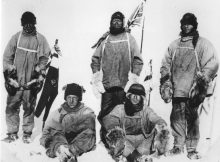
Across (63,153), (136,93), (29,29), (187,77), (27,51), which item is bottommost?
(63,153)

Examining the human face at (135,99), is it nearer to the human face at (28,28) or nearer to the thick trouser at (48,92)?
the thick trouser at (48,92)

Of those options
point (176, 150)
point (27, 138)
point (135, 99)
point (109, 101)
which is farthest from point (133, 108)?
point (27, 138)

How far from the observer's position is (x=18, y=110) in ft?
8.12

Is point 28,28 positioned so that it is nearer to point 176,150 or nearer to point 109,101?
point 109,101

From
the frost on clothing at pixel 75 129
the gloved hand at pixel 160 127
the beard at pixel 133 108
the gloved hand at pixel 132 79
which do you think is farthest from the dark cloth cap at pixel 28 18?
the gloved hand at pixel 160 127

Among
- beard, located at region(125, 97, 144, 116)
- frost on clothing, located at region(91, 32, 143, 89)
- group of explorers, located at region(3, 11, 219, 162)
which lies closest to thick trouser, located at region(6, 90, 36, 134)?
group of explorers, located at region(3, 11, 219, 162)

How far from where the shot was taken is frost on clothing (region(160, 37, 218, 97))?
2268 millimetres

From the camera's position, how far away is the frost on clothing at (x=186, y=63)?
7.44ft

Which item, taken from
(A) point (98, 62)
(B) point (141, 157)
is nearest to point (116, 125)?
(B) point (141, 157)

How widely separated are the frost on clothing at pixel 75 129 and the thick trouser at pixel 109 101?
6 centimetres

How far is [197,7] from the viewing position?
7.36 ft

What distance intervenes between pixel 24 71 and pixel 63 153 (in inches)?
24.9

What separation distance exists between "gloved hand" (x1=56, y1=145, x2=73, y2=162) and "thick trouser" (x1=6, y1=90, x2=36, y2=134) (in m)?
0.25

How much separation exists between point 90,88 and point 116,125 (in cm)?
31
